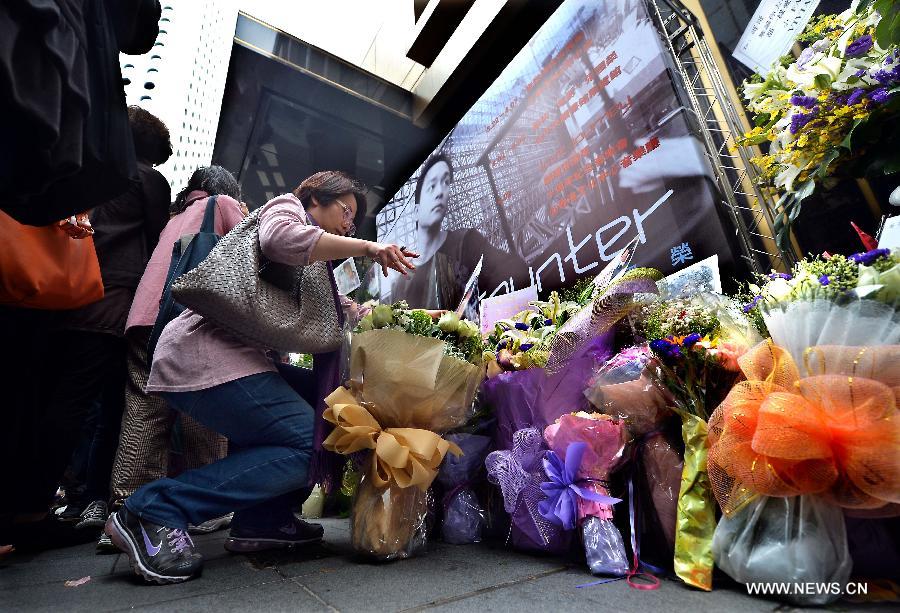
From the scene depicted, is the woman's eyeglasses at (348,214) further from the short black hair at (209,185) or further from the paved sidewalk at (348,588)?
the paved sidewalk at (348,588)

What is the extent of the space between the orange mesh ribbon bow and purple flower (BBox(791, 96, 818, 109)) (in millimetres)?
1079

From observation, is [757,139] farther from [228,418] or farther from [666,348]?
[228,418]

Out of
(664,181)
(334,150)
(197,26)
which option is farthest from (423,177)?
(664,181)

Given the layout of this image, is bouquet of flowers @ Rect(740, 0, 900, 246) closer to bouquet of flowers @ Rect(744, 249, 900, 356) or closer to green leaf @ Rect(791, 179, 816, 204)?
green leaf @ Rect(791, 179, 816, 204)

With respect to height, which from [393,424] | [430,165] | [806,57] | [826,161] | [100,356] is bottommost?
[393,424]

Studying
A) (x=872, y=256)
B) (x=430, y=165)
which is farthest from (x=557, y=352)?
(x=430, y=165)

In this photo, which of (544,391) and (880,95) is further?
(544,391)

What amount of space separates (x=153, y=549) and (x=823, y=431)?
166cm

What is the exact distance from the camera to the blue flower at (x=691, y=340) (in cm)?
129

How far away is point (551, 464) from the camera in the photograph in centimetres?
149

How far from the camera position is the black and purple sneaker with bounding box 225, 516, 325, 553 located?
164 cm

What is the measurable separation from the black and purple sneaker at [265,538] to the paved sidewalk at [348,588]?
45 mm

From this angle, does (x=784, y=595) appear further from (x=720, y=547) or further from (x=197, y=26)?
(x=197, y=26)

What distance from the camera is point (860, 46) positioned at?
5.30 ft
